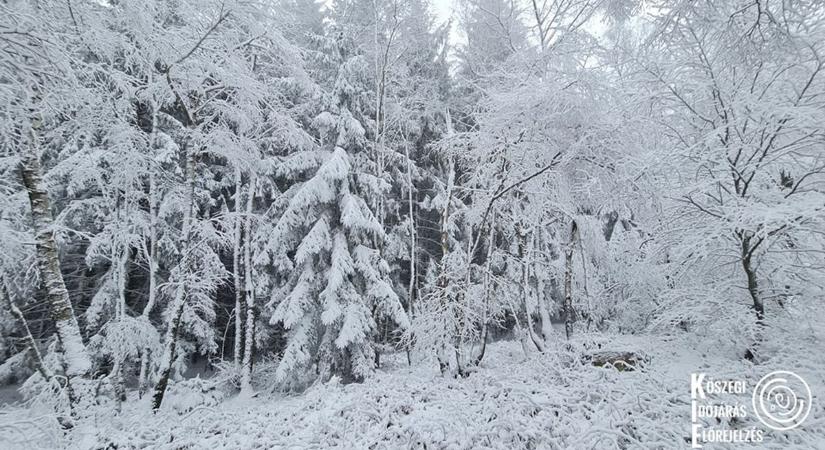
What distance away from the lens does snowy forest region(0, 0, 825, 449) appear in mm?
4520

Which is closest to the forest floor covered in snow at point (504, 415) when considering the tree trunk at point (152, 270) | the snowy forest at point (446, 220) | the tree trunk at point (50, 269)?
the snowy forest at point (446, 220)

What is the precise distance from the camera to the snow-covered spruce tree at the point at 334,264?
10.0 metres

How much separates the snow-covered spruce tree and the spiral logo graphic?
7728mm

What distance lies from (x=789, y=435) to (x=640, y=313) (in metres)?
7.25

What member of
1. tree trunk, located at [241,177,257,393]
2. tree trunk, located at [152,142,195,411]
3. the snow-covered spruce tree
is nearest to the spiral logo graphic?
the snow-covered spruce tree

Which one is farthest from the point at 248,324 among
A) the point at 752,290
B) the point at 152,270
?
the point at 752,290

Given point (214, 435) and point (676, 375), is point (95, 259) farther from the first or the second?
point (676, 375)

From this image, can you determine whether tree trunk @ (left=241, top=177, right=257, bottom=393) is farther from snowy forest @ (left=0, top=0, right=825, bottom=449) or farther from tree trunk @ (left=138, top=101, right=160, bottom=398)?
tree trunk @ (left=138, top=101, right=160, bottom=398)

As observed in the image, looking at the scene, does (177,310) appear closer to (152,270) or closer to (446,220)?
(152,270)

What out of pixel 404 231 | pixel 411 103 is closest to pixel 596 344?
pixel 404 231

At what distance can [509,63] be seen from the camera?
31.1 feet

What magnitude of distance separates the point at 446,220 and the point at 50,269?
24.6 ft

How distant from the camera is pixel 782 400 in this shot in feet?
14.0

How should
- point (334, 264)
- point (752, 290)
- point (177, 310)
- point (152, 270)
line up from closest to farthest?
point (752, 290) → point (177, 310) → point (152, 270) → point (334, 264)
